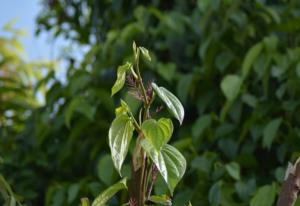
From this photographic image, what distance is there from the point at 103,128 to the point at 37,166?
0.91 ft

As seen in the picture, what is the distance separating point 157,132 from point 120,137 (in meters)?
0.05

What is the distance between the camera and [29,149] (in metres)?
1.99

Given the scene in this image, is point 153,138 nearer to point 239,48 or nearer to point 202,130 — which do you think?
point 202,130

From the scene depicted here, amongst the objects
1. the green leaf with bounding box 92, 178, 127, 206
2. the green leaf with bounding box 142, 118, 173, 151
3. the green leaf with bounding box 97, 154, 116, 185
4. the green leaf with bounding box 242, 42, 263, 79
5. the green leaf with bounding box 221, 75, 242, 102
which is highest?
the green leaf with bounding box 242, 42, 263, 79

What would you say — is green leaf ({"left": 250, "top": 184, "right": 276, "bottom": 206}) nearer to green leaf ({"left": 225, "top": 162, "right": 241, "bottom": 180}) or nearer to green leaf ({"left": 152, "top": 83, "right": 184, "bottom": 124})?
green leaf ({"left": 225, "top": 162, "right": 241, "bottom": 180})

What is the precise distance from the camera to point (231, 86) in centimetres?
157

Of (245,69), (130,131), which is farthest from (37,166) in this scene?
(130,131)

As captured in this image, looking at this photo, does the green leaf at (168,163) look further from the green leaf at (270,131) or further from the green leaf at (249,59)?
the green leaf at (249,59)

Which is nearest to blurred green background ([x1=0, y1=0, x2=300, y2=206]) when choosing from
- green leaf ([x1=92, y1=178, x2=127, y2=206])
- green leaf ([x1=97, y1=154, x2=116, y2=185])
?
green leaf ([x1=97, y1=154, x2=116, y2=185])

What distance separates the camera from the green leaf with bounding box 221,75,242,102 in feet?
5.10

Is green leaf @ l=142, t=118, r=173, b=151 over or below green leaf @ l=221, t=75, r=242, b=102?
below

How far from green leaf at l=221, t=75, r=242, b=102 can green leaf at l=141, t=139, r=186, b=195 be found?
0.80m

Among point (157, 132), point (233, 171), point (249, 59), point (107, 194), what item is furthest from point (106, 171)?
point (157, 132)

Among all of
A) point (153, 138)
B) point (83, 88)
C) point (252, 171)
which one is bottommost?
point (252, 171)
